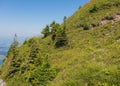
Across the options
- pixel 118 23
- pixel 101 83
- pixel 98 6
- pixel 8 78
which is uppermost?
pixel 98 6

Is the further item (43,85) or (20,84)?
(20,84)

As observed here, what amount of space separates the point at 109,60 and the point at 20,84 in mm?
20726

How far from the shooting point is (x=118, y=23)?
141ft

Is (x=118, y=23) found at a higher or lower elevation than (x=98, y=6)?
lower

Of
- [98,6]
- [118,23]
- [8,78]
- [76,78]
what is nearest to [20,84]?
[8,78]

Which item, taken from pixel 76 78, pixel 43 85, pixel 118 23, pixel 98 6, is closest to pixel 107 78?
pixel 76 78

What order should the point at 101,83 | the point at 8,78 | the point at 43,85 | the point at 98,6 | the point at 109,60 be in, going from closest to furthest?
1. the point at 101,83
2. the point at 109,60
3. the point at 43,85
4. the point at 8,78
5. the point at 98,6

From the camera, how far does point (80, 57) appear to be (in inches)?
1113

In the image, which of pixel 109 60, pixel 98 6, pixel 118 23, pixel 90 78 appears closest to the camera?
pixel 90 78

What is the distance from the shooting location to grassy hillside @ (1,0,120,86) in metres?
19.3

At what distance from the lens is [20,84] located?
123 feet

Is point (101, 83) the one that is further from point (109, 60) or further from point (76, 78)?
point (109, 60)

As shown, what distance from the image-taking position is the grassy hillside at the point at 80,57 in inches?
760

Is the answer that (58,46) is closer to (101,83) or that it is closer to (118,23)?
(118,23)
